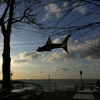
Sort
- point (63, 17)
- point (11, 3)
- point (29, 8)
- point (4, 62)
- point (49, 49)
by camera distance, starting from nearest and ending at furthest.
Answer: point (63, 17)
point (49, 49)
point (4, 62)
point (11, 3)
point (29, 8)

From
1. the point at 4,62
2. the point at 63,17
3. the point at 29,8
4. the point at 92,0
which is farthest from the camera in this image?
the point at 29,8

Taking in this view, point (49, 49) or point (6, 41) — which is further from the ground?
point (6, 41)

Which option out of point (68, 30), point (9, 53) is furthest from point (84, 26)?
point (9, 53)

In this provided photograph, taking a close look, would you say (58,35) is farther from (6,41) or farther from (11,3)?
(11,3)

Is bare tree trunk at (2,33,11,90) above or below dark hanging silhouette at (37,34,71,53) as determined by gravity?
below

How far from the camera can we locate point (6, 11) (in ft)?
28.9

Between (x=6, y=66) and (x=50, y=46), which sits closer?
(x=50, y=46)

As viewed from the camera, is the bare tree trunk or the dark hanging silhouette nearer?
the dark hanging silhouette

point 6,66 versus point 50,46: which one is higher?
point 50,46

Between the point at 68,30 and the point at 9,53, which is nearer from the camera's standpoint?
the point at 68,30

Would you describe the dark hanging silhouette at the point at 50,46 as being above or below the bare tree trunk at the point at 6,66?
above

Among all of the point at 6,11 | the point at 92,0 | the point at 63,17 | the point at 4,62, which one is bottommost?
the point at 4,62

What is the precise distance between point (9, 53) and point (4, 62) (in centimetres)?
57

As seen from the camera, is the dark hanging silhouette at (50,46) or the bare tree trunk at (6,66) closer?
the dark hanging silhouette at (50,46)
